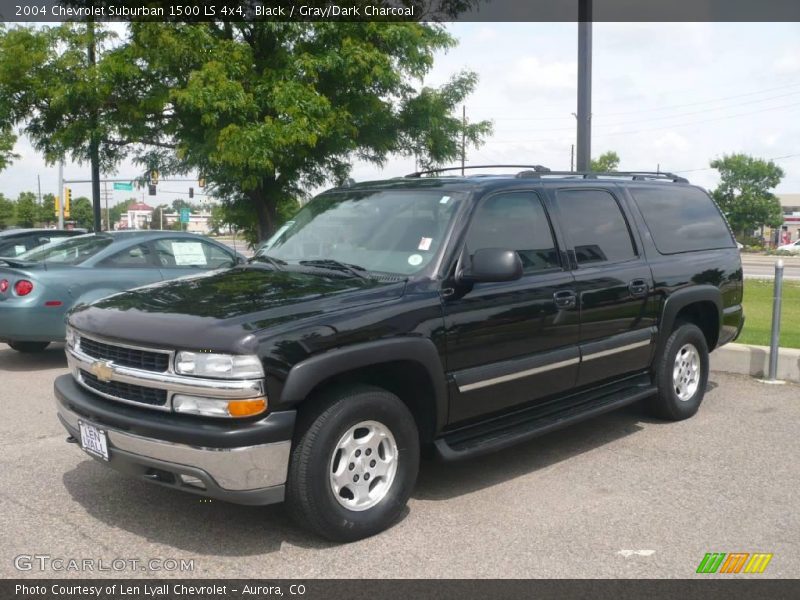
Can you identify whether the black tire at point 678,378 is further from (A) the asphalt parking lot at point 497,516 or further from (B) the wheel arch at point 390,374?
(B) the wheel arch at point 390,374

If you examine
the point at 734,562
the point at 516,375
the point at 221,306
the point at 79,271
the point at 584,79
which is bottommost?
the point at 734,562

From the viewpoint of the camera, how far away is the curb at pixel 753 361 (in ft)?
25.7

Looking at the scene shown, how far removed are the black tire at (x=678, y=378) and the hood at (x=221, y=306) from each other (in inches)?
112

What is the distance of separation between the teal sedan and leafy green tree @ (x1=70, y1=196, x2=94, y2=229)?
62674 millimetres

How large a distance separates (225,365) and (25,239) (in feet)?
33.1

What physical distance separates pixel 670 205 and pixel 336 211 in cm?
290

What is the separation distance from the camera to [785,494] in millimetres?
4809

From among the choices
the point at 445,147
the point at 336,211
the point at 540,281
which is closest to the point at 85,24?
the point at 445,147

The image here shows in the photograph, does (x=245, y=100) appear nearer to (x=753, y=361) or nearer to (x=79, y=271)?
(x=79, y=271)

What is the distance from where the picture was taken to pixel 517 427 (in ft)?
16.0

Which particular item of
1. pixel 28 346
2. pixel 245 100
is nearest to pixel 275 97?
pixel 245 100
